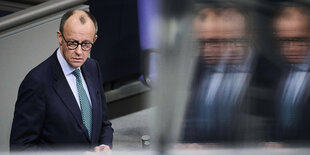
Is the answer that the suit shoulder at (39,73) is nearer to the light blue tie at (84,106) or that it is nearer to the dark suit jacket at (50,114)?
the dark suit jacket at (50,114)

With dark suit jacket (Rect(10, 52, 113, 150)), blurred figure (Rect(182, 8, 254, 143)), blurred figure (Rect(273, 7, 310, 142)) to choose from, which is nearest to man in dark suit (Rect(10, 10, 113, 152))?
dark suit jacket (Rect(10, 52, 113, 150))

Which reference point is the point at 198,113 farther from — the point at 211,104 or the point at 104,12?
the point at 104,12

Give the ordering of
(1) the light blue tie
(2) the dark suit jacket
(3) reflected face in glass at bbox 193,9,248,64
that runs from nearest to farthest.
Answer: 1. (3) reflected face in glass at bbox 193,9,248,64
2. (2) the dark suit jacket
3. (1) the light blue tie

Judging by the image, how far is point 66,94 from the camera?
2.47 m

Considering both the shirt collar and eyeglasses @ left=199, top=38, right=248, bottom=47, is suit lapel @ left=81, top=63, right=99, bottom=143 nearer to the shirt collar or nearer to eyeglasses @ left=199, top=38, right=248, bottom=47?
the shirt collar

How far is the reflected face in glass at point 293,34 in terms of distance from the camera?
1531mm

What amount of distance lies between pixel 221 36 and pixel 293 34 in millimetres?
202

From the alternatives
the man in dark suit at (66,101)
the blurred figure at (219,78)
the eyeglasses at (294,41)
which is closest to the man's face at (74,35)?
the man in dark suit at (66,101)

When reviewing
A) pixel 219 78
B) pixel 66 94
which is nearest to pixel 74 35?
pixel 66 94

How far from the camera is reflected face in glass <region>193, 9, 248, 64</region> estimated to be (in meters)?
1.52

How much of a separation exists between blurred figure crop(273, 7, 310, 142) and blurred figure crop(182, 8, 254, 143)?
3.9 inches

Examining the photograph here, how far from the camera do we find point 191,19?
1502mm

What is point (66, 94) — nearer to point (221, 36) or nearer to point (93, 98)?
point (93, 98)

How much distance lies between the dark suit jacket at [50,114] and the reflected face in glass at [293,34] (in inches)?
42.4
